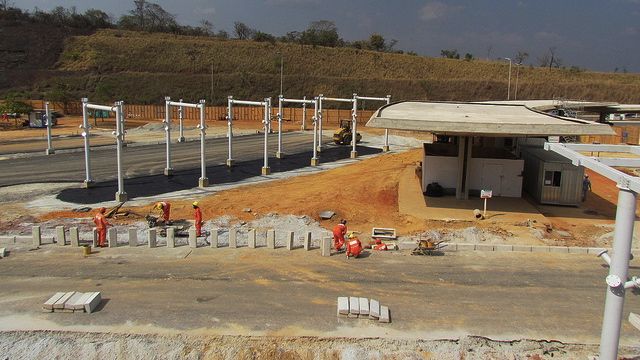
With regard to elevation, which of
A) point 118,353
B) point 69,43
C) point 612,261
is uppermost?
point 69,43

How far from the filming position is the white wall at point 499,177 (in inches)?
925

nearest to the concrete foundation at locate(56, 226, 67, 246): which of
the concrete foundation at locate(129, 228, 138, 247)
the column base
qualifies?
the concrete foundation at locate(129, 228, 138, 247)

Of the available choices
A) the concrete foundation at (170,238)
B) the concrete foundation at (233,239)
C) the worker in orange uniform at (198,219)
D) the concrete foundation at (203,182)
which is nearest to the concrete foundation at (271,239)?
the concrete foundation at (233,239)

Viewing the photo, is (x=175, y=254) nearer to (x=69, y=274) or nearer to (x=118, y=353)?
(x=69, y=274)

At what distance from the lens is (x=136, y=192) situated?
23.3 meters

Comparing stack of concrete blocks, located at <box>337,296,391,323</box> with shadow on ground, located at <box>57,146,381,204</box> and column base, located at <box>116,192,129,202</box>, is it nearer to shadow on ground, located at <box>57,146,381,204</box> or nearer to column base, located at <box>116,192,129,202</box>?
column base, located at <box>116,192,129,202</box>

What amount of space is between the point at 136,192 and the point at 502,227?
16220mm

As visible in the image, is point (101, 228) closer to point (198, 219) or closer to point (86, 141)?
point (198, 219)

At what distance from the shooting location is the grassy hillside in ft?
271

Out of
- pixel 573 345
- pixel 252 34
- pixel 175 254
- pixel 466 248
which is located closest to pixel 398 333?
pixel 573 345

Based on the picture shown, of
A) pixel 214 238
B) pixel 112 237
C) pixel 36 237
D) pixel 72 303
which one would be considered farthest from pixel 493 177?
pixel 36 237

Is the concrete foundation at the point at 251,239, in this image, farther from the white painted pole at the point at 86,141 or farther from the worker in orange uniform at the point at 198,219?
the white painted pole at the point at 86,141

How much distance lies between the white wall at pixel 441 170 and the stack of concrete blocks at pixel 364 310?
1321cm

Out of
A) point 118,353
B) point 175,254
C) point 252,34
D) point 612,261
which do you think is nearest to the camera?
point 612,261
